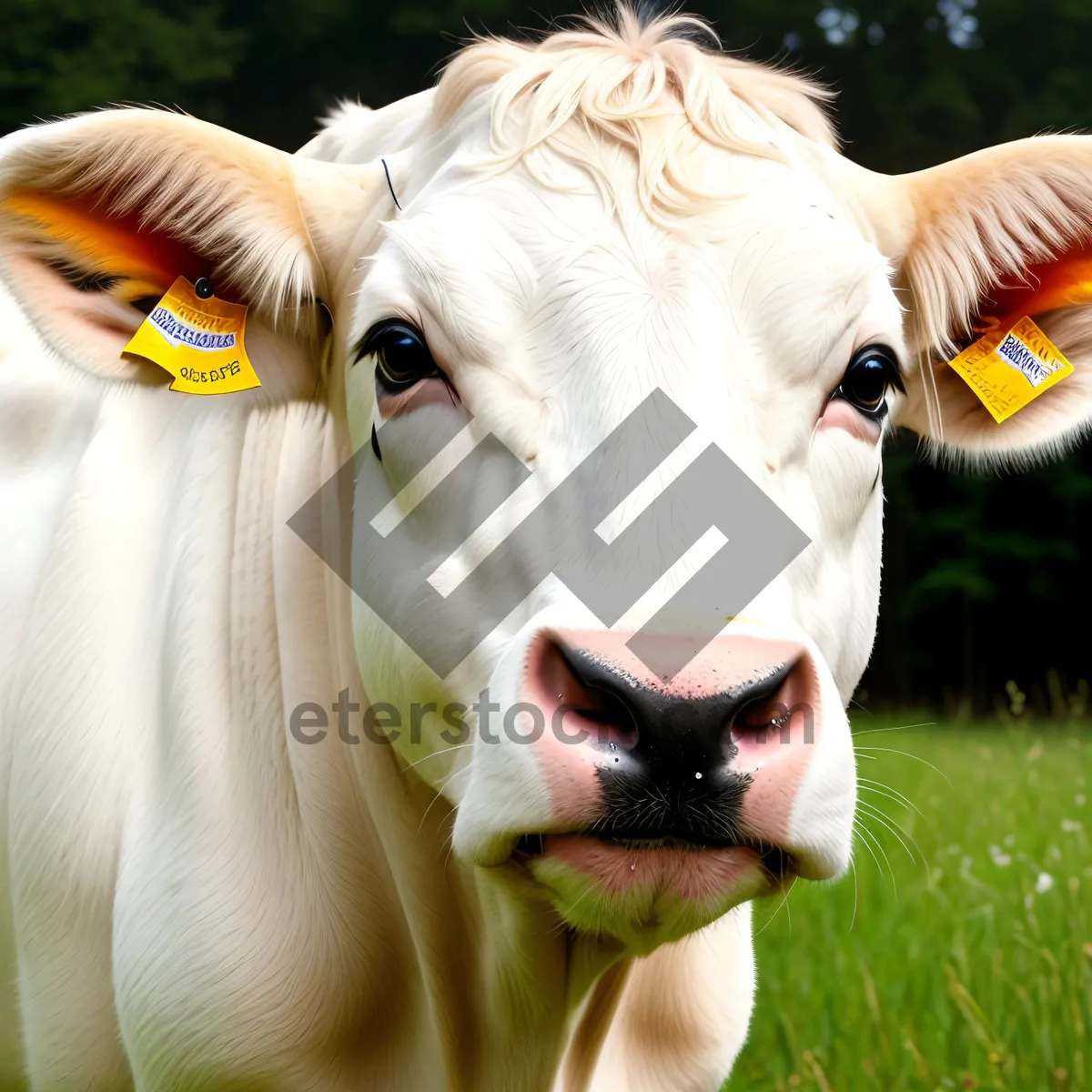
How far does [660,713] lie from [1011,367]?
169 cm

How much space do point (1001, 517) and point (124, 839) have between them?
17.4 meters

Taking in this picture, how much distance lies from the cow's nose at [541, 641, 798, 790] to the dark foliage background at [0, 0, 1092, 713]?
16.1m

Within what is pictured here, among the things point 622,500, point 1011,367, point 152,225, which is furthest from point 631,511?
point 1011,367

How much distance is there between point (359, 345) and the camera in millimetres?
2596

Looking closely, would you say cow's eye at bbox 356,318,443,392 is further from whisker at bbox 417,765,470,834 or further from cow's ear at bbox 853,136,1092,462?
cow's ear at bbox 853,136,1092,462

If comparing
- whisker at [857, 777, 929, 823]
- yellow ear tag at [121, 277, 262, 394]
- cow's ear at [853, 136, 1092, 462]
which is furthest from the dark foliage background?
yellow ear tag at [121, 277, 262, 394]

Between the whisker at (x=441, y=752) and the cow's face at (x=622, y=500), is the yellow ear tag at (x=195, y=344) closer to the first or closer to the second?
the cow's face at (x=622, y=500)

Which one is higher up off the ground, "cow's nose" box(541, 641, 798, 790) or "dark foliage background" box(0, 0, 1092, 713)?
"cow's nose" box(541, 641, 798, 790)

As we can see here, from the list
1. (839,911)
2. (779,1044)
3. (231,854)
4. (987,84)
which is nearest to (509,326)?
(231,854)

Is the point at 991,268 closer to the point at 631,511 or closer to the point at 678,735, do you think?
the point at 631,511

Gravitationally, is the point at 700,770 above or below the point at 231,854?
above

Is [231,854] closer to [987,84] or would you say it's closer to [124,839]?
[124,839]

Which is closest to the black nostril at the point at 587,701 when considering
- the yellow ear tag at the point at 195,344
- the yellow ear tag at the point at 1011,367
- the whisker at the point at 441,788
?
the whisker at the point at 441,788

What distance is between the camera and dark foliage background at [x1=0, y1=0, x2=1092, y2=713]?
1817 centimetres
